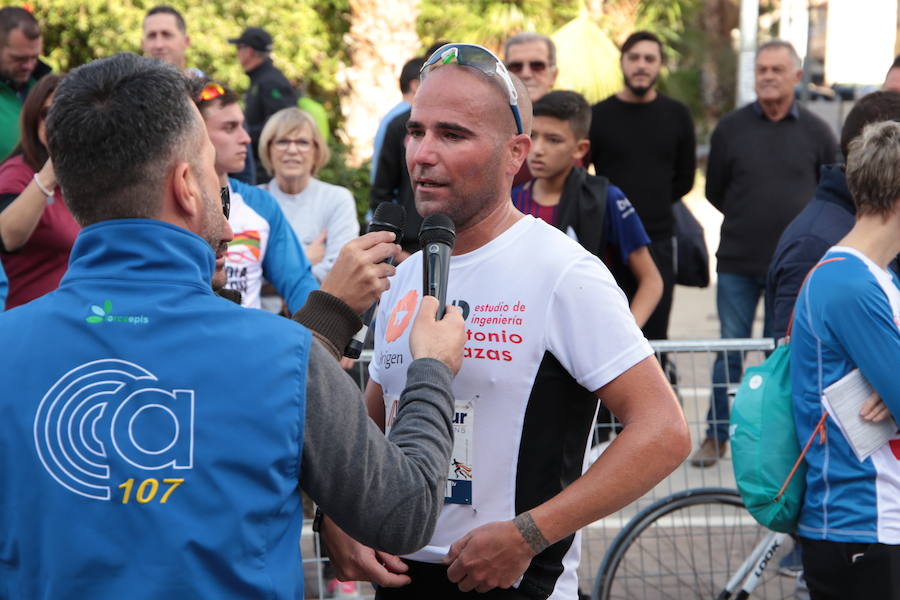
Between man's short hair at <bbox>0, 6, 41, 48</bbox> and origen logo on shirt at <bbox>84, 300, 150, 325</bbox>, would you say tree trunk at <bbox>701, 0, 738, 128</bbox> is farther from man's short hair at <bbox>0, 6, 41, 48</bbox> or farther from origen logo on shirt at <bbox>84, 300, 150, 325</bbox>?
origen logo on shirt at <bbox>84, 300, 150, 325</bbox>

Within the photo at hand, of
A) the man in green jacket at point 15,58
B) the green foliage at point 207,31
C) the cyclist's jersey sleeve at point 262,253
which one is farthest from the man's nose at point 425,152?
the green foliage at point 207,31

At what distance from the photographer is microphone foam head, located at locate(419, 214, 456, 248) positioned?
97.5 inches

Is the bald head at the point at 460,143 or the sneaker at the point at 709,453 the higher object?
the bald head at the point at 460,143

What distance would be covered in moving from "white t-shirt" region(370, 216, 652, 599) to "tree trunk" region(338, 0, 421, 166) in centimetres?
1134

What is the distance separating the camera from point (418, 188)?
2.75m

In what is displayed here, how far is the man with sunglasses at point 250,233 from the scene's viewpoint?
503 centimetres

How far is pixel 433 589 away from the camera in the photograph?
8.50 ft

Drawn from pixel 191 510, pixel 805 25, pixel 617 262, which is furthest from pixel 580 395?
pixel 805 25

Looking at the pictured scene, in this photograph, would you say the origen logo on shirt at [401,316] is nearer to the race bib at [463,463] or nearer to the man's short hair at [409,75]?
the race bib at [463,463]

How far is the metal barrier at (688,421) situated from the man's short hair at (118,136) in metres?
2.45

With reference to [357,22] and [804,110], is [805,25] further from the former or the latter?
[804,110]

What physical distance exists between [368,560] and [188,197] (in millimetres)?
958

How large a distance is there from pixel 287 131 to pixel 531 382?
15.4ft

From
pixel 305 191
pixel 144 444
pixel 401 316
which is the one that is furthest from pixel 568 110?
pixel 144 444
